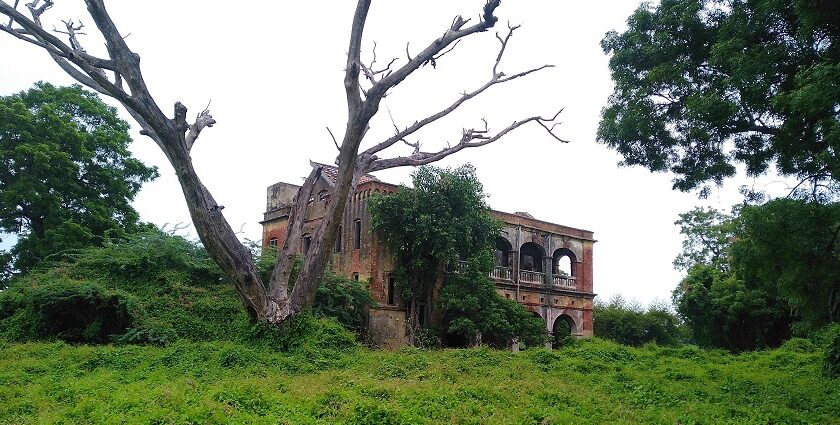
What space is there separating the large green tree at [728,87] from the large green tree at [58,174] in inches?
636

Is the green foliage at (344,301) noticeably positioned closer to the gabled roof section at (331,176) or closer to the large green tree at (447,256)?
the large green tree at (447,256)

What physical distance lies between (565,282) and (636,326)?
8200 mm

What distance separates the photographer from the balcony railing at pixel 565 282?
28.5 m

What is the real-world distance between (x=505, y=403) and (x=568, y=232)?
2043cm

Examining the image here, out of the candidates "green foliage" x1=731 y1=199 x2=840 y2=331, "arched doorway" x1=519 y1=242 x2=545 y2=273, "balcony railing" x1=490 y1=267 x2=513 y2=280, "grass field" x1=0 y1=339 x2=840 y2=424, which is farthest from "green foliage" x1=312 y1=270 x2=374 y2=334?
"green foliage" x1=731 y1=199 x2=840 y2=331

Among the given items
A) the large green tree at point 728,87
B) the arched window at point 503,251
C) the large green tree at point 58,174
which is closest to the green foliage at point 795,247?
the large green tree at point 728,87

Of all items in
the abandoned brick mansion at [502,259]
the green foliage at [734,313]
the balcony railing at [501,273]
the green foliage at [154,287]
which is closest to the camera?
the green foliage at [154,287]

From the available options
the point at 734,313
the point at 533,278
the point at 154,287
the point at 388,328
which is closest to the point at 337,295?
the point at 388,328

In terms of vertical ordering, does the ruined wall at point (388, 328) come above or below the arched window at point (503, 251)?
below

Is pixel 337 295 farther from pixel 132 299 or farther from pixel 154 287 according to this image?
pixel 132 299

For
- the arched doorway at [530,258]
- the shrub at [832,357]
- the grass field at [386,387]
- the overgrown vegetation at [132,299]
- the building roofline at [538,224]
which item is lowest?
the grass field at [386,387]

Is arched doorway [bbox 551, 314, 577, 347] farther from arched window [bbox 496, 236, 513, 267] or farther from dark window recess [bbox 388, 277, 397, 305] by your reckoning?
dark window recess [bbox 388, 277, 397, 305]

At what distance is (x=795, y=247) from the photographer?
11438 millimetres

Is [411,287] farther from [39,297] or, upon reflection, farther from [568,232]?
[39,297]
